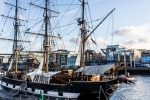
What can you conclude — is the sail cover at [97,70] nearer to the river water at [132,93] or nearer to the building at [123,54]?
the river water at [132,93]

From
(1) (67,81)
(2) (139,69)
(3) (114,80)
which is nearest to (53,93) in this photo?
(1) (67,81)

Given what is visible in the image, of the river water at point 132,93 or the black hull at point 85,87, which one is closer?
the black hull at point 85,87

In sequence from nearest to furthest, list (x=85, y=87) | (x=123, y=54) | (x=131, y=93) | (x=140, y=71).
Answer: (x=85, y=87) → (x=131, y=93) → (x=140, y=71) → (x=123, y=54)

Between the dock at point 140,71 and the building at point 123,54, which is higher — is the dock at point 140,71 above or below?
below

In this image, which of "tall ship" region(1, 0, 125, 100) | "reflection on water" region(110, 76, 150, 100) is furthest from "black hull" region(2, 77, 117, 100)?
"reflection on water" region(110, 76, 150, 100)

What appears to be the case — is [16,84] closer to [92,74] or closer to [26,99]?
[26,99]

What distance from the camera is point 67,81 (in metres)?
29.4

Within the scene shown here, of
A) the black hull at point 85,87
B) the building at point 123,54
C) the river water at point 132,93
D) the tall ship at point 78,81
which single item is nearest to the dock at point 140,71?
the building at point 123,54

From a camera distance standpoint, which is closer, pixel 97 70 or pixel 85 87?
pixel 85 87

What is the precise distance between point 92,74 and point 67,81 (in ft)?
13.8

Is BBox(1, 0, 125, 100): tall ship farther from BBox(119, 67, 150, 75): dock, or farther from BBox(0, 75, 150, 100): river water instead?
BBox(119, 67, 150, 75): dock

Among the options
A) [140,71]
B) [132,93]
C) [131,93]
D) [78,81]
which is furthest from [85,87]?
[140,71]

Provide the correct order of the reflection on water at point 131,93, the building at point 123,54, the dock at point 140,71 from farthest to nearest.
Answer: the building at point 123,54, the dock at point 140,71, the reflection on water at point 131,93

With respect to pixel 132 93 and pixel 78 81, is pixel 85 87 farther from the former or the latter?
pixel 132 93
